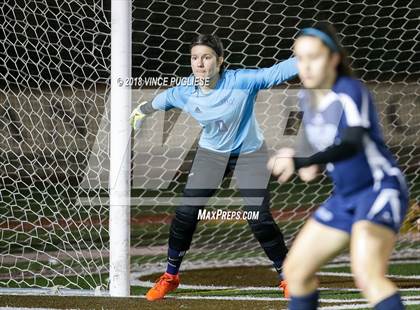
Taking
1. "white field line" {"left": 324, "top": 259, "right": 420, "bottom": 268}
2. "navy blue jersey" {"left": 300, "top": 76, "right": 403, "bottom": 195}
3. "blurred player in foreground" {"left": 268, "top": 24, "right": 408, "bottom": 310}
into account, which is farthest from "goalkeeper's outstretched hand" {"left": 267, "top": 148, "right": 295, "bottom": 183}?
"white field line" {"left": 324, "top": 259, "right": 420, "bottom": 268}

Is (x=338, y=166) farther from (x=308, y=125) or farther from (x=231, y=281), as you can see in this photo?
(x=231, y=281)

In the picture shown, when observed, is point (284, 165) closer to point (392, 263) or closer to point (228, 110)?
point (228, 110)

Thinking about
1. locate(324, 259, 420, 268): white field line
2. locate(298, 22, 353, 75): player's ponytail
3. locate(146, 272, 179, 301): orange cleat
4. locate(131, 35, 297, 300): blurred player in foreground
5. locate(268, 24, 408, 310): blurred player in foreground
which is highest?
locate(298, 22, 353, 75): player's ponytail

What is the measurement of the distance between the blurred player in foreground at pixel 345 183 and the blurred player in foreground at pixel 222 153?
7.30ft

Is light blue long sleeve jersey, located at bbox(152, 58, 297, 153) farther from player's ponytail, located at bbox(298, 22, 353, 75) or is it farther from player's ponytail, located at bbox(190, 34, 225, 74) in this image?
player's ponytail, located at bbox(298, 22, 353, 75)

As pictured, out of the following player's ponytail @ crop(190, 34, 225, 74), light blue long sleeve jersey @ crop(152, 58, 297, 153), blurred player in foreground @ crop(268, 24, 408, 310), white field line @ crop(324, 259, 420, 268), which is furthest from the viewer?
white field line @ crop(324, 259, 420, 268)

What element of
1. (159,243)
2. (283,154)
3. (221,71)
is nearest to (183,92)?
(221,71)

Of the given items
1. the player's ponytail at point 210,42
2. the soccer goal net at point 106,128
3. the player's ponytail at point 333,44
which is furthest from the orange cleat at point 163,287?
the player's ponytail at point 333,44

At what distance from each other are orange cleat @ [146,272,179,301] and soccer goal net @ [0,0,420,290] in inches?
19.8

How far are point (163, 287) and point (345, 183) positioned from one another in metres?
2.70

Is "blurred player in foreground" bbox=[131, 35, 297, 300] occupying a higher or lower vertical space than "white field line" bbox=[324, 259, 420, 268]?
higher

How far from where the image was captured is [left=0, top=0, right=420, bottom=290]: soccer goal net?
7.72 meters

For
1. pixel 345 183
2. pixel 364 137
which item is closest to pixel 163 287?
pixel 345 183

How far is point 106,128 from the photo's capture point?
8.12 m
